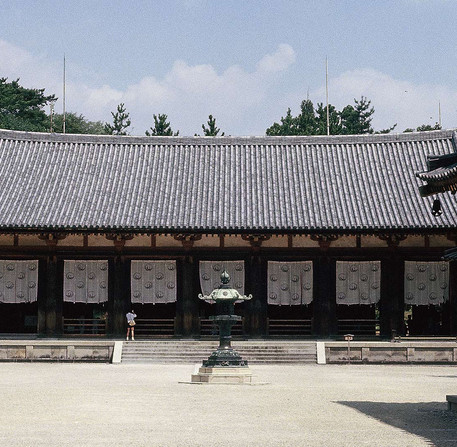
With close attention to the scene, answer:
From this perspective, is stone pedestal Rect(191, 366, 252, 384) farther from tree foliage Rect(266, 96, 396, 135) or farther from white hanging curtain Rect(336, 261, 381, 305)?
tree foliage Rect(266, 96, 396, 135)

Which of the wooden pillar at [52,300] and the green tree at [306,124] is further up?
the green tree at [306,124]

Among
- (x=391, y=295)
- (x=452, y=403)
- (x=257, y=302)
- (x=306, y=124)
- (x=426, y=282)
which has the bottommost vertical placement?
(x=452, y=403)

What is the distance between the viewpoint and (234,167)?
38156 millimetres

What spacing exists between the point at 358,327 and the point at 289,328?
2.89m

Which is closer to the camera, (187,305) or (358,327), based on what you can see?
(187,305)

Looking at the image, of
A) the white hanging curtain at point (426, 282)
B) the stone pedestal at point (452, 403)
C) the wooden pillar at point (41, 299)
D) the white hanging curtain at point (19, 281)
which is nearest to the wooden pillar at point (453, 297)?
the white hanging curtain at point (426, 282)

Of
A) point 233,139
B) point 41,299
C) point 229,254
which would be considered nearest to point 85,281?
point 41,299

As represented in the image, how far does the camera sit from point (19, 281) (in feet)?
113

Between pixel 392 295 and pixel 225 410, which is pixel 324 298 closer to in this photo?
pixel 392 295

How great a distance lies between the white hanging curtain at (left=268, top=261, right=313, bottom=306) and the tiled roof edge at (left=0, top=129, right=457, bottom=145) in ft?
25.3

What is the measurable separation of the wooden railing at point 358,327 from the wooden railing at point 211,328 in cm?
385

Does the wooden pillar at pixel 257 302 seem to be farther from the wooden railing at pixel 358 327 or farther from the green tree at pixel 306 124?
the green tree at pixel 306 124

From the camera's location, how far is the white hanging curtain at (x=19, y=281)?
112 feet

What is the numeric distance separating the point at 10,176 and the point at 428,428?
26.7 m
